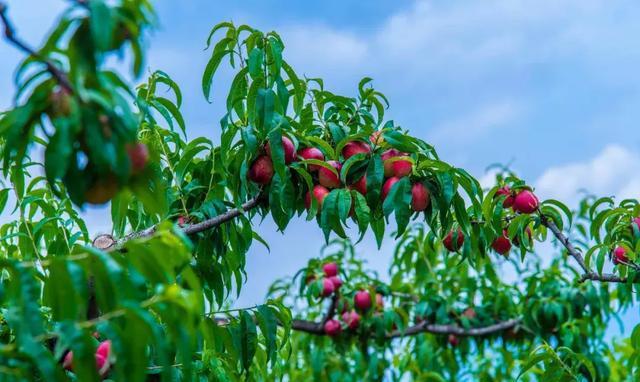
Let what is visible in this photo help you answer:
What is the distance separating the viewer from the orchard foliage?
102 cm

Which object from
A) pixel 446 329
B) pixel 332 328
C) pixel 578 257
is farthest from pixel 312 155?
pixel 446 329

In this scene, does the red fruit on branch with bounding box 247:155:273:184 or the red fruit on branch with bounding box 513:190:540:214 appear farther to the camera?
the red fruit on branch with bounding box 513:190:540:214

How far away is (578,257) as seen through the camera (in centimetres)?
226

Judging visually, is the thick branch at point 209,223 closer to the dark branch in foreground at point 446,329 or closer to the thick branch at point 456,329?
the dark branch in foreground at point 446,329

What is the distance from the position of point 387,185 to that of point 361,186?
8 centimetres

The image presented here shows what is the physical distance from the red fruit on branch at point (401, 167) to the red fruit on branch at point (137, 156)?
891 mm

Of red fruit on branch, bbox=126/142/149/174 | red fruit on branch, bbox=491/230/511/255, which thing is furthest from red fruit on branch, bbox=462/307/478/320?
red fruit on branch, bbox=126/142/149/174

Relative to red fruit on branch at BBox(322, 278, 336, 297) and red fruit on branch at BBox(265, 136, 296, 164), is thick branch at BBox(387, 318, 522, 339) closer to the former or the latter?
red fruit on branch at BBox(322, 278, 336, 297)

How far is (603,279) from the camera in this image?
2.25 m

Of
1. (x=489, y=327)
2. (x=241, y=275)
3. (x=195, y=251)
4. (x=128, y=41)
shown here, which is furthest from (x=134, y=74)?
(x=489, y=327)

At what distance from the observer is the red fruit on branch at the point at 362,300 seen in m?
3.70

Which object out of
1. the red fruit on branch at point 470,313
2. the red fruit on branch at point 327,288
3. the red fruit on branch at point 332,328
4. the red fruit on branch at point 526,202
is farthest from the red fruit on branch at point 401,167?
the red fruit on branch at point 470,313

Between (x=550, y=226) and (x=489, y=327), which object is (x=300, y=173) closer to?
(x=550, y=226)

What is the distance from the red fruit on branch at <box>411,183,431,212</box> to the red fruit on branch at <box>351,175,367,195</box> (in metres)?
0.11
